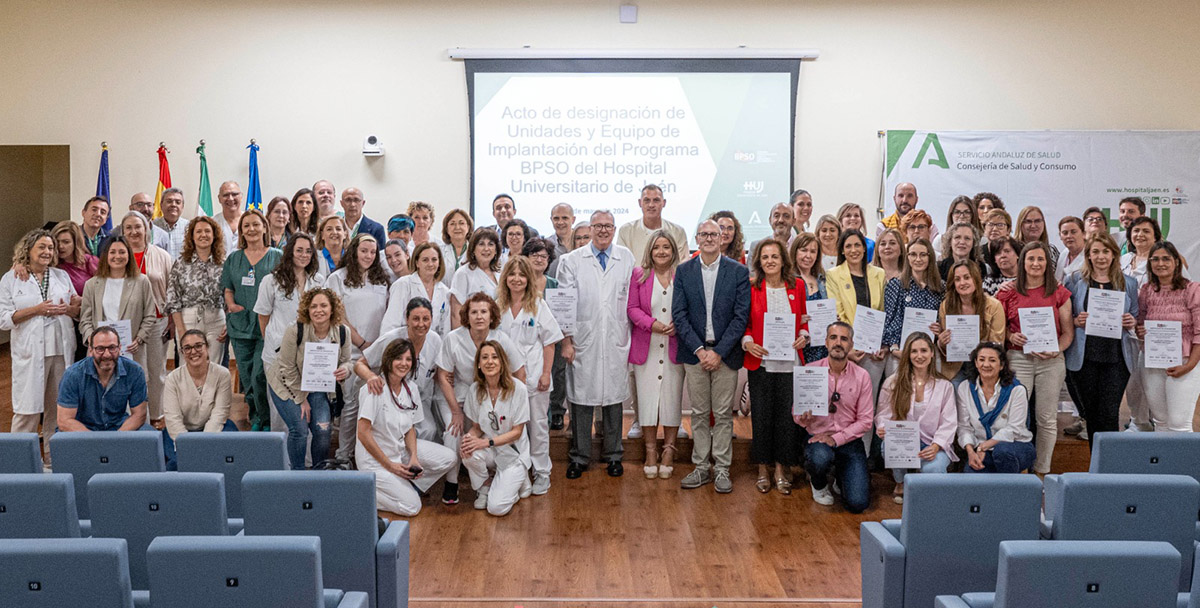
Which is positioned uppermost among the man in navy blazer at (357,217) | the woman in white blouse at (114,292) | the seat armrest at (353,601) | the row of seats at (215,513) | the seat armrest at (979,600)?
the man in navy blazer at (357,217)

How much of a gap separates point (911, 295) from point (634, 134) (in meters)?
4.13

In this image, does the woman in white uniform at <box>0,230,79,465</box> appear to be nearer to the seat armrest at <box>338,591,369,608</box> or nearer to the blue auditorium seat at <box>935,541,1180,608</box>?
the seat armrest at <box>338,591,369,608</box>

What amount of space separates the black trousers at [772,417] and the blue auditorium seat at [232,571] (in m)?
3.60

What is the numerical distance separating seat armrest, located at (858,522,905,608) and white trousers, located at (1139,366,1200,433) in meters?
3.20

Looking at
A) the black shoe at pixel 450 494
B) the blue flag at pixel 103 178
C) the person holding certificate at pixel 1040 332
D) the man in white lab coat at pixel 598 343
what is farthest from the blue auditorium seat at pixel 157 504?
the blue flag at pixel 103 178

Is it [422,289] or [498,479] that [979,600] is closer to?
[498,479]

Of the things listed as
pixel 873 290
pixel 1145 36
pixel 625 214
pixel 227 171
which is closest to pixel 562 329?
pixel 873 290

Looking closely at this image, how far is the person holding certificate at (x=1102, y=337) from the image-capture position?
18.7 ft

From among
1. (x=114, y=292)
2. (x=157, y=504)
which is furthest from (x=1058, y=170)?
(x=157, y=504)

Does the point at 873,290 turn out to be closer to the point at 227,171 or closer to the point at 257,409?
the point at 257,409

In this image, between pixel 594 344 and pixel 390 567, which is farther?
pixel 594 344

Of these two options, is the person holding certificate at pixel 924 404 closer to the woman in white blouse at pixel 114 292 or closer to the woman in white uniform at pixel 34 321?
the woman in white blouse at pixel 114 292

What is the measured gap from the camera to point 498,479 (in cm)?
542

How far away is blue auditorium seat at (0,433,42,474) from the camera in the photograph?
152 inches
